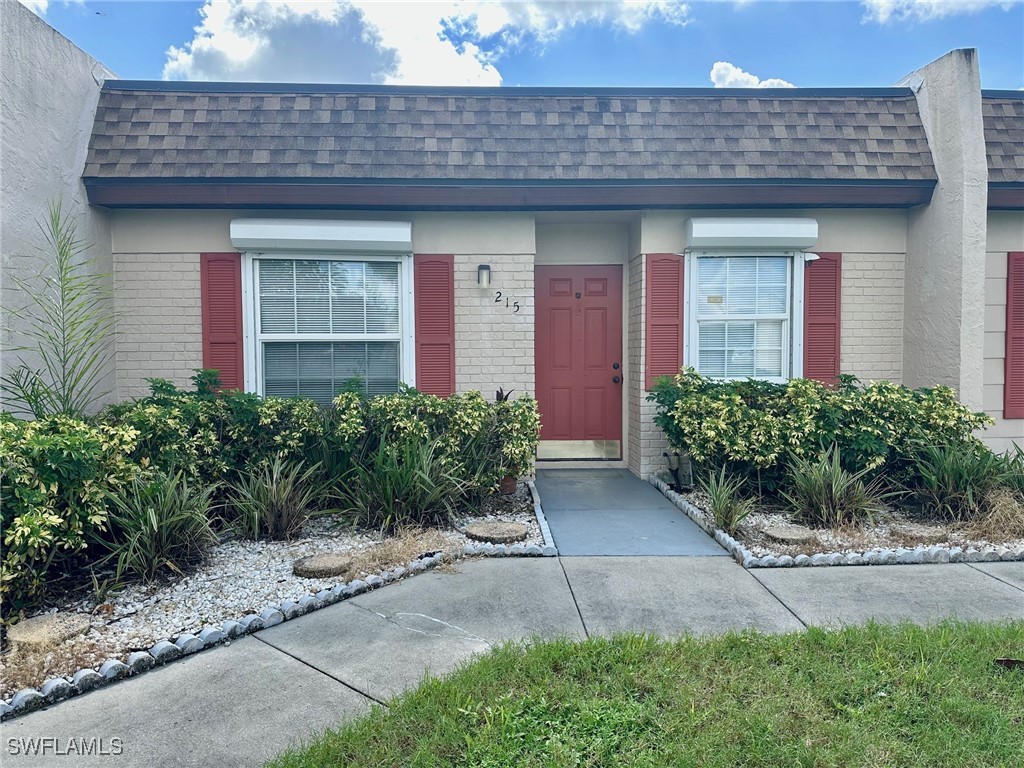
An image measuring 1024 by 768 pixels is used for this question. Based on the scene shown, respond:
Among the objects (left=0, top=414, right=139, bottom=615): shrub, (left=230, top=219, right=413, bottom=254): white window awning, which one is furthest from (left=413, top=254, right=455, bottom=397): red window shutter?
(left=0, top=414, right=139, bottom=615): shrub

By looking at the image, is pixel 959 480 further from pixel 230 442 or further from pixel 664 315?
pixel 230 442

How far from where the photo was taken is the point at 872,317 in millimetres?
7098

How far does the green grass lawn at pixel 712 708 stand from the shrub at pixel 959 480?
2.45 meters

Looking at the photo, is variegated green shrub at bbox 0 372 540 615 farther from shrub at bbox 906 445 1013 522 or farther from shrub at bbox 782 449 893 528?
shrub at bbox 906 445 1013 522

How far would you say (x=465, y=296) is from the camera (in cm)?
689

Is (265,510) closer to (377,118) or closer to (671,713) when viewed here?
(671,713)

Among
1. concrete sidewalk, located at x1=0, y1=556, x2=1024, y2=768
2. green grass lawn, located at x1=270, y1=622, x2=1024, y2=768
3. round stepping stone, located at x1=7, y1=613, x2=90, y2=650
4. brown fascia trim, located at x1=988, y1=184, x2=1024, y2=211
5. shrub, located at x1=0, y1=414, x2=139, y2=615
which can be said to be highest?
brown fascia trim, located at x1=988, y1=184, x2=1024, y2=211

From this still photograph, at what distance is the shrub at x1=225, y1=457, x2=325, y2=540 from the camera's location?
502cm

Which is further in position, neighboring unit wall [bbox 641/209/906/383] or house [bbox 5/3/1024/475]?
neighboring unit wall [bbox 641/209/906/383]

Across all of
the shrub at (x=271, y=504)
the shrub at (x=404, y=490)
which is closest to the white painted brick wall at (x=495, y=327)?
the shrub at (x=404, y=490)

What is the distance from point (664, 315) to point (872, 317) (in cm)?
232

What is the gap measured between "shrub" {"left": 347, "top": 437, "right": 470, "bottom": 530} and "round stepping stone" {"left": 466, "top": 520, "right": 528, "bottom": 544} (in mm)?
294

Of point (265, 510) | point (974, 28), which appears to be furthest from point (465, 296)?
point (974, 28)

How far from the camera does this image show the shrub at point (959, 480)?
5.35 meters
